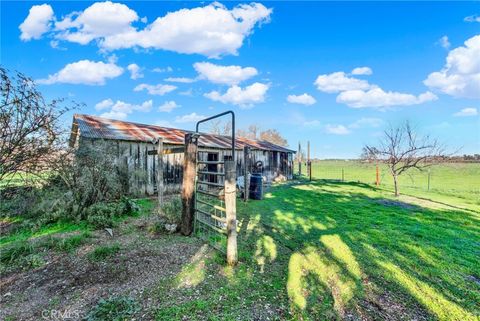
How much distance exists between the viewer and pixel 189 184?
5.00m

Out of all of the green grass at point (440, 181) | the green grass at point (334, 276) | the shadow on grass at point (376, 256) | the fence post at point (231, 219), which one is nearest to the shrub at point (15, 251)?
the green grass at point (334, 276)

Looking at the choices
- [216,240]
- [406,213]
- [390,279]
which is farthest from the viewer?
[406,213]

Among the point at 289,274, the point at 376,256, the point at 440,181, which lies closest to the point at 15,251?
the point at 289,274

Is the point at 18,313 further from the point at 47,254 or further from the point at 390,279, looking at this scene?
the point at 390,279

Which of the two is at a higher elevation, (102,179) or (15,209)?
(102,179)

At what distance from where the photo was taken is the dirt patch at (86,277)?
9.40 ft

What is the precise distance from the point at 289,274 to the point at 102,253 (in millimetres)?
3058

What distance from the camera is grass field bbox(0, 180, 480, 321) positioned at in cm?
276

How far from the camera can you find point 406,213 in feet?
25.3

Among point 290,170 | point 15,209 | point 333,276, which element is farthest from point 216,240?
point 290,170

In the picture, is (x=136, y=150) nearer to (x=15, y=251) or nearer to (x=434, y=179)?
(x=15, y=251)

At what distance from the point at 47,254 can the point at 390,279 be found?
18.0ft

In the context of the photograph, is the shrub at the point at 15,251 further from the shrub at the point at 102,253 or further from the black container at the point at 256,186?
the black container at the point at 256,186

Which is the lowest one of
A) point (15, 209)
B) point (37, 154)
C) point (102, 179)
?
point (15, 209)
